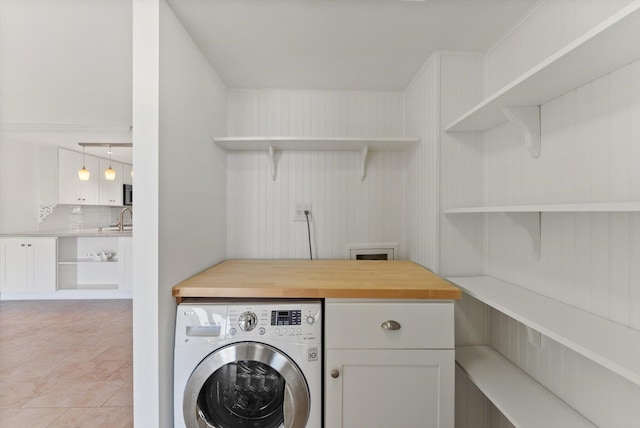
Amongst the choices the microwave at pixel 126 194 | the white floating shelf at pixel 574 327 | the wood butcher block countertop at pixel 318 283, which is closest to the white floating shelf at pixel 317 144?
the wood butcher block countertop at pixel 318 283

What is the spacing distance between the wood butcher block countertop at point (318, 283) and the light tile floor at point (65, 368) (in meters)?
1.13

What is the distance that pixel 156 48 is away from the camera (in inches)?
45.0

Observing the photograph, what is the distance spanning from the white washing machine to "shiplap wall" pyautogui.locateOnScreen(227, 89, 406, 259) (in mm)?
830

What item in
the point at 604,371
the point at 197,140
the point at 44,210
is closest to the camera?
the point at 604,371

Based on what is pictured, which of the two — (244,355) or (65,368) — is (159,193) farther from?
(65,368)

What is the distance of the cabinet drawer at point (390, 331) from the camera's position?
48.8 inches

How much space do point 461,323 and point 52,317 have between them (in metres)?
4.52

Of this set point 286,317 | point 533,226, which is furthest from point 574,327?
point 286,317

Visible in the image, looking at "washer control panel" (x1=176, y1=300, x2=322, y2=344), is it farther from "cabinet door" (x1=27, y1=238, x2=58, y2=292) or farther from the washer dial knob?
"cabinet door" (x1=27, y1=238, x2=58, y2=292)

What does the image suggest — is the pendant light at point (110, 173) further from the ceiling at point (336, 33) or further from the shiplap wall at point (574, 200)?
the shiplap wall at point (574, 200)

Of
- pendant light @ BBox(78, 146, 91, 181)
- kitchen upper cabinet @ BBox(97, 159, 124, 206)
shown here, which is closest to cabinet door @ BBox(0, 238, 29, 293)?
pendant light @ BBox(78, 146, 91, 181)

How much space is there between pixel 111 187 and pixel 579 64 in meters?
6.68

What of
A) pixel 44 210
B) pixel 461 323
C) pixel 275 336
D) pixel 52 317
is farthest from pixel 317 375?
pixel 44 210

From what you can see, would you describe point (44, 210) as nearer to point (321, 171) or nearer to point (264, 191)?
point (264, 191)
